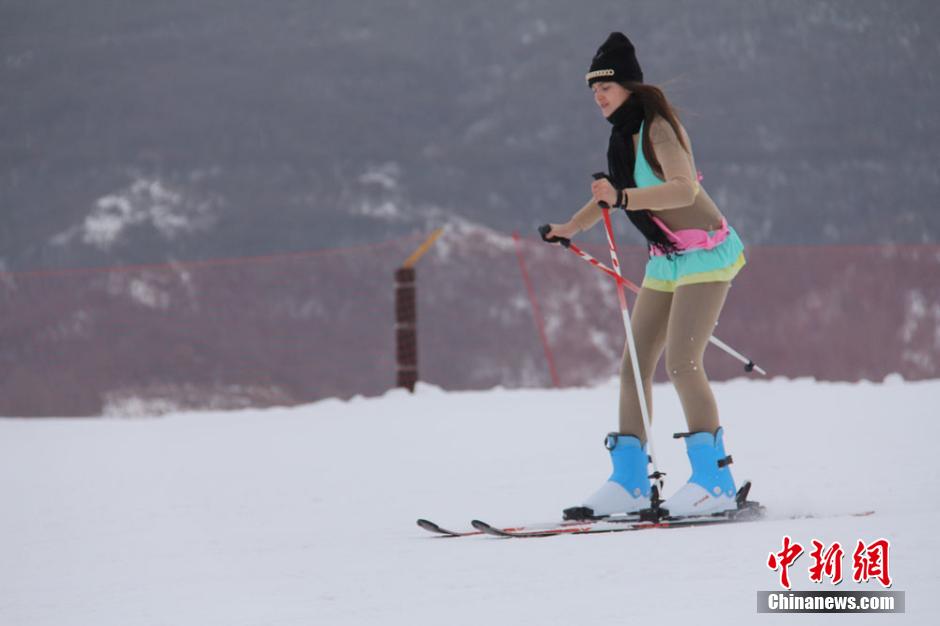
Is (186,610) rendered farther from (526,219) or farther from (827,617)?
(526,219)

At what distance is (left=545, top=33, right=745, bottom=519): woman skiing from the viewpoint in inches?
137

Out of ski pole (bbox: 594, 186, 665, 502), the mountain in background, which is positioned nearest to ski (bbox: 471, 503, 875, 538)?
ski pole (bbox: 594, 186, 665, 502)

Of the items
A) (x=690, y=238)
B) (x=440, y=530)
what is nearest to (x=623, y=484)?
(x=440, y=530)

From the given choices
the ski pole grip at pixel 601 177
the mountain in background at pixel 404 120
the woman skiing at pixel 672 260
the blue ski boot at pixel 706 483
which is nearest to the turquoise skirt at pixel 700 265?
the woman skiing at pixel 672 260

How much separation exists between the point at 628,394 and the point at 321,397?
518 centimetres

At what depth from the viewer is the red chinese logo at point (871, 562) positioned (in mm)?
2504

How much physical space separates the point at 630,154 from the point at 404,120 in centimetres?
2096

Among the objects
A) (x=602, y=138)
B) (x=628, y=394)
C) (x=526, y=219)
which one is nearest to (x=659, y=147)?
(x=628, y=394)

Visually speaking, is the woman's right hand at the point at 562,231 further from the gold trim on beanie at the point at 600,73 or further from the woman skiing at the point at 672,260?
the gold trim on beanie at the point at 600,73

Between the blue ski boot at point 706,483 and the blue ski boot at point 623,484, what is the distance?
203 millimetres

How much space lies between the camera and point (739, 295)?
371 inches

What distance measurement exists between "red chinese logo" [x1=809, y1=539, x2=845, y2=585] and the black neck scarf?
1.11 meters

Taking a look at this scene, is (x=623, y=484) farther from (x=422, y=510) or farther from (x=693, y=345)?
(x=422, y=510)

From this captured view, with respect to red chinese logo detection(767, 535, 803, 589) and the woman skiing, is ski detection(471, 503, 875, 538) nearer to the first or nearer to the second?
the woman skiing
